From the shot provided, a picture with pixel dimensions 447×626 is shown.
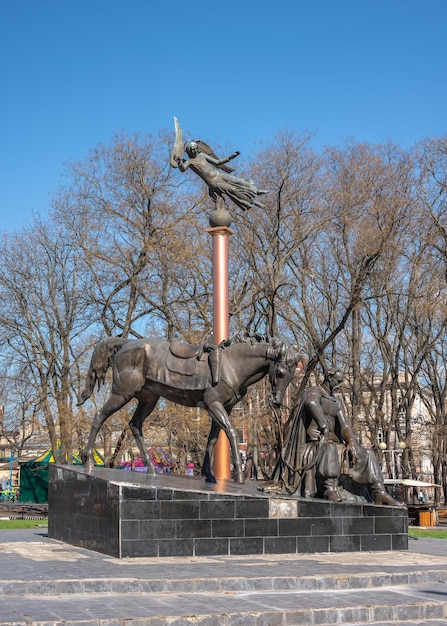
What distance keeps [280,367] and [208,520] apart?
2.78 m

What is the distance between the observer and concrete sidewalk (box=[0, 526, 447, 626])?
831cm

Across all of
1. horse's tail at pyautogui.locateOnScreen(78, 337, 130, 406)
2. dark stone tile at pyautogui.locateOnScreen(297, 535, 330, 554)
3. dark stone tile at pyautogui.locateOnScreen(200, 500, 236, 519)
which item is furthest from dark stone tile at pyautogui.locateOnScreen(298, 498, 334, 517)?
horse's tail at pyautogui.locateOnScreen(78, 337, 130, 406)

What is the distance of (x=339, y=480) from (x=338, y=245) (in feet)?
62.4

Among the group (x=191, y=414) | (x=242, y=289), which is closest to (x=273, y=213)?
(x=242, y=289)

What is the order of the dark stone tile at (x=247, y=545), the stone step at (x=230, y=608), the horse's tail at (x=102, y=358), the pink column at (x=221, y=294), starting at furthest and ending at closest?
the pink column at (x=221, y=294) < the horse's tail at (x=102, y=358) < the dark stone tile at (x=247, y=545) < the stone step at (x=230, y=608)

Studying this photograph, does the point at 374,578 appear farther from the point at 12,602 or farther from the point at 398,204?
the point at 398,204

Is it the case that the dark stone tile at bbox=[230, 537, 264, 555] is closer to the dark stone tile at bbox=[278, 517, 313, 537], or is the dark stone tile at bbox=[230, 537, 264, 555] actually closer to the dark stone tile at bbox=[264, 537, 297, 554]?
the dark stone tile at bbox=[264, 537, 297, 554]

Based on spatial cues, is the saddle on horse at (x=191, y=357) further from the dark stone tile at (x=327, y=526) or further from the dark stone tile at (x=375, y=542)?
the dark stone tile at (x=375, y=542)

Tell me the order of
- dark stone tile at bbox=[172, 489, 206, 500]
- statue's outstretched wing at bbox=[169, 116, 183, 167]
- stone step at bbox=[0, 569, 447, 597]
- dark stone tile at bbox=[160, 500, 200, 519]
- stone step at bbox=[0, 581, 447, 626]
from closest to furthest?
stone step at bbox=[0, 581, 447, 626], stone step at bbox=[0, 569, 447, 597], dark stone tile at bbox=[160, 500, 200, 519], dark stone tile at bbox=[172, 489, 206, 500], statue's outstretched wing at bbox=[169, 116, 183, 167]

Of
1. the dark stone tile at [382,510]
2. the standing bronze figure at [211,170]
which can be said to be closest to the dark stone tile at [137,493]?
the dark stone tile at [382,510]

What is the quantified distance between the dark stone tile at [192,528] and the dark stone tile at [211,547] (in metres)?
0.10

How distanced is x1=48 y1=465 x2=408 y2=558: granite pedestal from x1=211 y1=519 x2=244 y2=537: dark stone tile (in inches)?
0.6

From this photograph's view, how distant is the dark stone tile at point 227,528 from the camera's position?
12.4 meters

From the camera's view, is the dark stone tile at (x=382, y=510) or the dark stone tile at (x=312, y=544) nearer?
the dark stone tile at (x=312, y=544)
